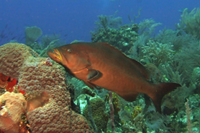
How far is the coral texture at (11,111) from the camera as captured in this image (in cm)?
161

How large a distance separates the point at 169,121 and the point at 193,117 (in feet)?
3.03

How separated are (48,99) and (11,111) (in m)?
0.43

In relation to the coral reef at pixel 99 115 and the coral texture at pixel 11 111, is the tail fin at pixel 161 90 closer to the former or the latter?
the coral reef at pixel 99 115

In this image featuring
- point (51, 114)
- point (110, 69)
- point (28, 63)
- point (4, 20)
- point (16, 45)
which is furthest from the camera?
point (4, 20)

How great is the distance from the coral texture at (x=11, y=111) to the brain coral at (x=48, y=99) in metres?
0.09

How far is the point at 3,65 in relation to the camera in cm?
225

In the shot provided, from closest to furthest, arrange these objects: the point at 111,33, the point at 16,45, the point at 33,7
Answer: the point at 16,45 → the point at 111,33 → the point at 33,7

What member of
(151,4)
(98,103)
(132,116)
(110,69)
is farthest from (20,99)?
(151,4)

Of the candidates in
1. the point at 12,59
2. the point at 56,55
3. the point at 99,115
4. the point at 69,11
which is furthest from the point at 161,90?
the point at 69,11

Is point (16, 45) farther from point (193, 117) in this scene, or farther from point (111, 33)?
point (111, 33)

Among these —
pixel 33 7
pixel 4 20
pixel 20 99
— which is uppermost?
pixel 33 7

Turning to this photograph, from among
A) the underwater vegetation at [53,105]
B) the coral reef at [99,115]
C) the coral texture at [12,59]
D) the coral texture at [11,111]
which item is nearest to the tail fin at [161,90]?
the underwater vegetation at [53,105]

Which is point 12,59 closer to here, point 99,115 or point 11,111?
point 11,111

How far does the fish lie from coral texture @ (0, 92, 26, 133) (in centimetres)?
68
